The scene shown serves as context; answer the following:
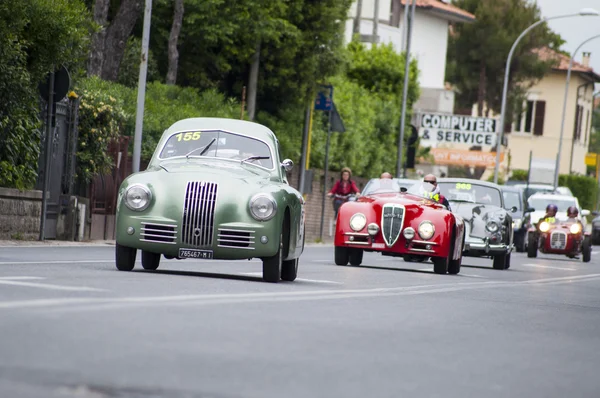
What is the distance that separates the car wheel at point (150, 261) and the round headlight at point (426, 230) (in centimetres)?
630

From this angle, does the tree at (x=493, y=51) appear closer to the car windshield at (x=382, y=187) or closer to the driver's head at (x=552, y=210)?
the driver's head at (x=552, y=210)

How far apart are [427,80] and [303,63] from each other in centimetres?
3637

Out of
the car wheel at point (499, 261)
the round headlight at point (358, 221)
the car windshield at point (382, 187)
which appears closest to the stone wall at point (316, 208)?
the car wheel at point (499, 261)

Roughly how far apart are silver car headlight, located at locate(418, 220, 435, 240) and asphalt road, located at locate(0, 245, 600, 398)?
657 centimetres

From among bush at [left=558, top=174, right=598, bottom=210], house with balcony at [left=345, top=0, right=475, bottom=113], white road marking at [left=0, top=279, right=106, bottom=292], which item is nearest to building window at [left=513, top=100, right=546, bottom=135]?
bush at [left=558, top=174, right=598, bottom=210]

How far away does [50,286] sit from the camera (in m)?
11.1

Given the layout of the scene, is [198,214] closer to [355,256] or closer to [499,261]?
[355,256]

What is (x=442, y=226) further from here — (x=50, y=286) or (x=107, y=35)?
(x=107, y=35)

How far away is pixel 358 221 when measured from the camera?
22.0 meters

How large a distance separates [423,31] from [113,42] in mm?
42779

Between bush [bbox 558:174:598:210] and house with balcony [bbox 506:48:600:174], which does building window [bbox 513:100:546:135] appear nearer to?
house with balcony [bbox 506:48:600:174]

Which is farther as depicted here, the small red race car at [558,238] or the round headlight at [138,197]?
the small red race car at [558,238]

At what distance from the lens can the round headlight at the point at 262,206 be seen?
14634mm

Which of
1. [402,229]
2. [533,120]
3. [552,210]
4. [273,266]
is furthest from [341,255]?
[533,120]
